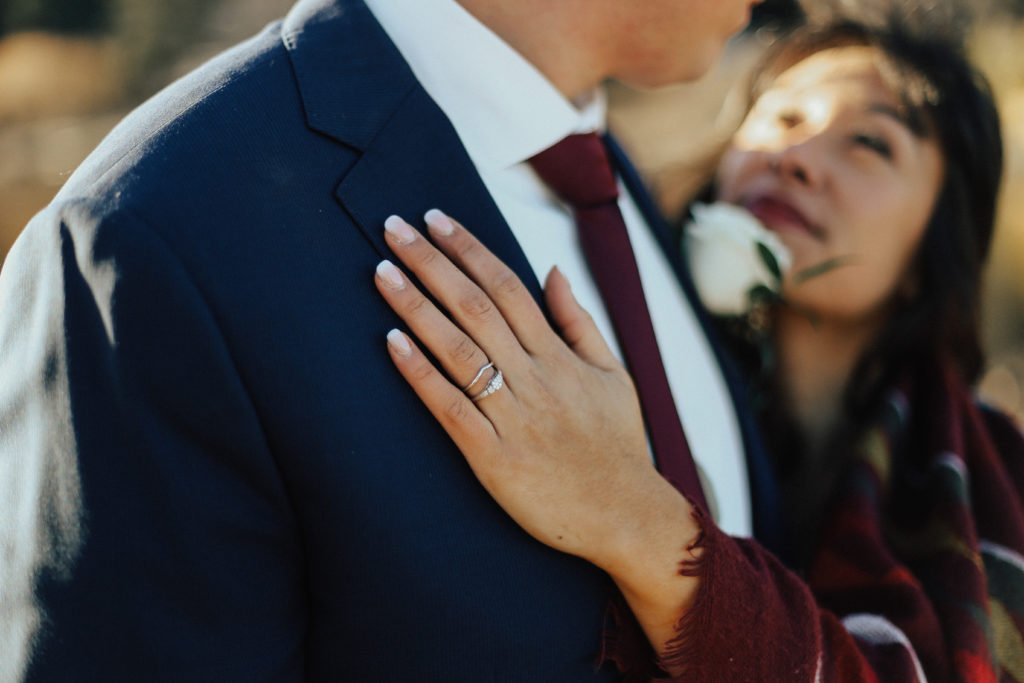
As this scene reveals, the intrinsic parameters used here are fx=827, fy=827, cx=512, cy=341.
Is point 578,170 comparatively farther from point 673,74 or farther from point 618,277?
point 673,74

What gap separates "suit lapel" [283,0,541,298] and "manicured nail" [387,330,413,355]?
133 mm

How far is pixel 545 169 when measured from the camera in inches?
57.7

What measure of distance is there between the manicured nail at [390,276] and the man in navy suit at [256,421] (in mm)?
28

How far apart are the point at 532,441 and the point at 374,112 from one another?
1.74 ft

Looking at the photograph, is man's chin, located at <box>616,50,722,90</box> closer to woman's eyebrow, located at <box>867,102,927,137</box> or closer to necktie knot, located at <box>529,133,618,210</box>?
necktie knot, located at <box>529,133,618,210</box>

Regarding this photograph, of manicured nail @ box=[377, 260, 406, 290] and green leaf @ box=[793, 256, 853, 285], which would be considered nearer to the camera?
manicured nail @ box=[377, 260, 406, 290]

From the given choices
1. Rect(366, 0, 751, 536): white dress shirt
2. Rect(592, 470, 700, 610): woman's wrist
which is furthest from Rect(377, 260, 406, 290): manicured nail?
Rect(592, 470, 700, 610): woman's wrist

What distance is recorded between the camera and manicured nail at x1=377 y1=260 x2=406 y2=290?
43.1 inches

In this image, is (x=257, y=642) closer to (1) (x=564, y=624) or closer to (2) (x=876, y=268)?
(1) (x=564, y=624)

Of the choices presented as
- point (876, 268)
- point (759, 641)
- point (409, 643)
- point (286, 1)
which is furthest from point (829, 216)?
point (286, 1)

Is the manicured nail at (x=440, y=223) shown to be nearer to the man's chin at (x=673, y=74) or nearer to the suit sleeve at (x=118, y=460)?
the suit sleeve at (x=118, y=460)

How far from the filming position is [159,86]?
984cm

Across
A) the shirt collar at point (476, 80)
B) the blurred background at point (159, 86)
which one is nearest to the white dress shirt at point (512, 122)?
the shirt collar at point (476, 80)

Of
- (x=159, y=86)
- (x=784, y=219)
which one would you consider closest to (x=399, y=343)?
(x=784, y=219)
